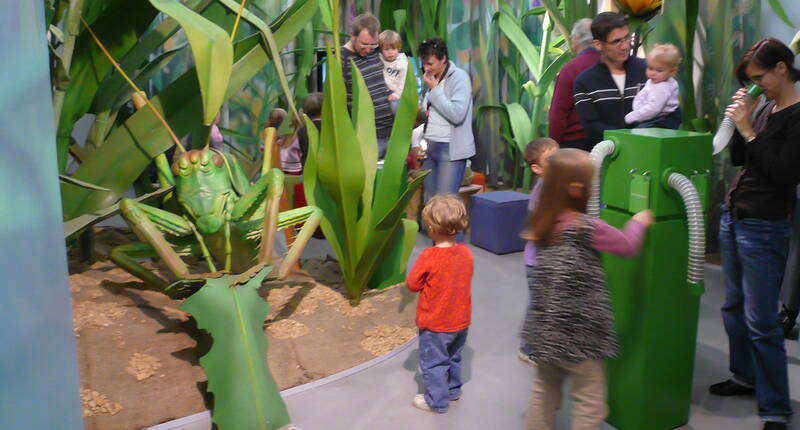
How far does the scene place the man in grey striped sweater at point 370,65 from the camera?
3.03 metres

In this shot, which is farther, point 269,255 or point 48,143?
point 269,255

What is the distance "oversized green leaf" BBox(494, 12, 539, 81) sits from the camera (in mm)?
4230

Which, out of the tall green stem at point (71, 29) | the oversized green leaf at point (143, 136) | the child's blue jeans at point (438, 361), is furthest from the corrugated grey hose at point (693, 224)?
the tall green stem at point (71, 29)

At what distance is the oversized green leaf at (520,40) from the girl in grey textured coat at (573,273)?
117 inches

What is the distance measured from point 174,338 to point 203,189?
0.50 m

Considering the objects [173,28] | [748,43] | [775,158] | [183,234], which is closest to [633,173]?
[775,158]

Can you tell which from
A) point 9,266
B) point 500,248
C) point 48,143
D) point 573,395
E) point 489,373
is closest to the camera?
point 9,266

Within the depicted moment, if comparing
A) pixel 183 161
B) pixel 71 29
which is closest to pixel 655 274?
pixel 183 161

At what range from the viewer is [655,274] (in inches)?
63.4

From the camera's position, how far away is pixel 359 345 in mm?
2252

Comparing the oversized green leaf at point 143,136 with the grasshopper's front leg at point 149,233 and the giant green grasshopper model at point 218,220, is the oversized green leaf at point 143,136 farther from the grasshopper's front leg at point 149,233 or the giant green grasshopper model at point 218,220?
the grasshopper's front leg at point 149,233

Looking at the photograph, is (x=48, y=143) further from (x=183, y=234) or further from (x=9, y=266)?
(x=183, y=234)

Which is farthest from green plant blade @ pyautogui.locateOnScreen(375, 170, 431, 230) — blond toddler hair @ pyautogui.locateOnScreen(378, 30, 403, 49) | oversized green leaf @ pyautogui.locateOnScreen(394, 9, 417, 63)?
oversized green leaf @ pyautogui.locateOnScreen(394, 9, 417, 63)

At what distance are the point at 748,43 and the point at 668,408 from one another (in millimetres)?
1918
